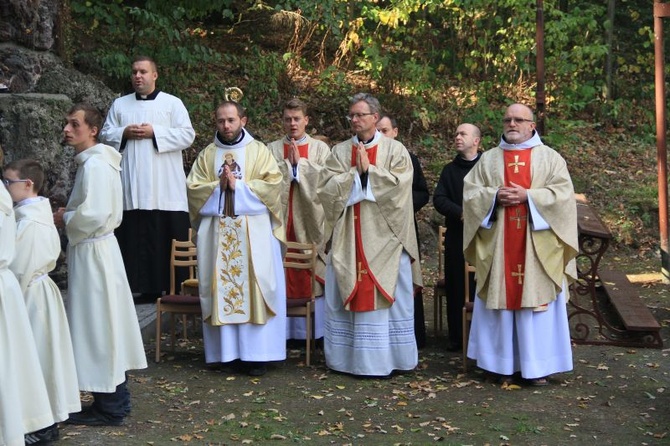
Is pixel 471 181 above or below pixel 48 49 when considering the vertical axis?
below

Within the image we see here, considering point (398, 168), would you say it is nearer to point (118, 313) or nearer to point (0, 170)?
point (118, 313)

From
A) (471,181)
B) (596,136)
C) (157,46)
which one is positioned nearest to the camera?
(471,181)

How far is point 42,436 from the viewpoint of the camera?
6512mm

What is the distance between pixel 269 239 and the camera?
345 inches

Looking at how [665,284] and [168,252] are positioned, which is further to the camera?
[665,284]

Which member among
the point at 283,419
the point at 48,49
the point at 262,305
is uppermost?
the point at 48,49

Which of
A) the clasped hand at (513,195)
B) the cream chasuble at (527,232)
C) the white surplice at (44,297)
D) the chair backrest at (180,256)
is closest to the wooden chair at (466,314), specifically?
the cream chasuble at (527,232)

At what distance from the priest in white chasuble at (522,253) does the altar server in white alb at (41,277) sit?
328 centimetres

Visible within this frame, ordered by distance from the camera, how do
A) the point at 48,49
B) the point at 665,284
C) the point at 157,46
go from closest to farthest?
the point at 48,49, the point at 665,284, the point at 157,46

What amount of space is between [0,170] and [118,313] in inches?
109

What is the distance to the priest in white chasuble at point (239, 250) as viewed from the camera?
28.3ft

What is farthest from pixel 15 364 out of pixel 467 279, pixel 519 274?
pixel 467 279

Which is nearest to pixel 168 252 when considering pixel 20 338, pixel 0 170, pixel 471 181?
pixel 0 170

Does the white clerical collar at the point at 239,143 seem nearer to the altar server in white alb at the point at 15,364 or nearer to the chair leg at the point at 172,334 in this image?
the chair leg at the point at 172,334
